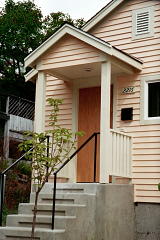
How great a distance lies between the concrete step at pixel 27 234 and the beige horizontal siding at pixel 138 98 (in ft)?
7.58

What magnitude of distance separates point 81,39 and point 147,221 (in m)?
3.97

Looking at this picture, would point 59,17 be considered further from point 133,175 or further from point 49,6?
point 133,175

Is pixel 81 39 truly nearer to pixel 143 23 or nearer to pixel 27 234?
pixel 143 23

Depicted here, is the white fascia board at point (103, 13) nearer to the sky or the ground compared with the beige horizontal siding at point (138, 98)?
nearer to the sky

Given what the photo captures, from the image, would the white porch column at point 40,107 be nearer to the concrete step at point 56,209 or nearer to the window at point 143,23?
the concrete step at point 56,209

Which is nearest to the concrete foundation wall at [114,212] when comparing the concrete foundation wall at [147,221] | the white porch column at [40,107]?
the concrete foundation wall at [147,221]

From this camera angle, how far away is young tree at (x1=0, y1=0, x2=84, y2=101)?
19.9m

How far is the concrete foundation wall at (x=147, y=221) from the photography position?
802 centimetres

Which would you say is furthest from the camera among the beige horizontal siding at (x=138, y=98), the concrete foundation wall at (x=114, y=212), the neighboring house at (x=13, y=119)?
the neighboring house at (x=13, y=119)

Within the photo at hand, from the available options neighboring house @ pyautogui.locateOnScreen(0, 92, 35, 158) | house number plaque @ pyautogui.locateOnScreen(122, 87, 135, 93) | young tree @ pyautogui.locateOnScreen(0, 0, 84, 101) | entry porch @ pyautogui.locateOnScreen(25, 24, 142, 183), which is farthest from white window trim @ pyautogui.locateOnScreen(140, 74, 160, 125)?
young tree @ pyautogui.locateOnScreen(0, 0, 84, 101)

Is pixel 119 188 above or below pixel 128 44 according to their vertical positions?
below

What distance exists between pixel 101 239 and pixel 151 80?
3570 millimetres

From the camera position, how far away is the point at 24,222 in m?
7.53

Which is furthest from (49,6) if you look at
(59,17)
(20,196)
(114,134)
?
(114,134)
